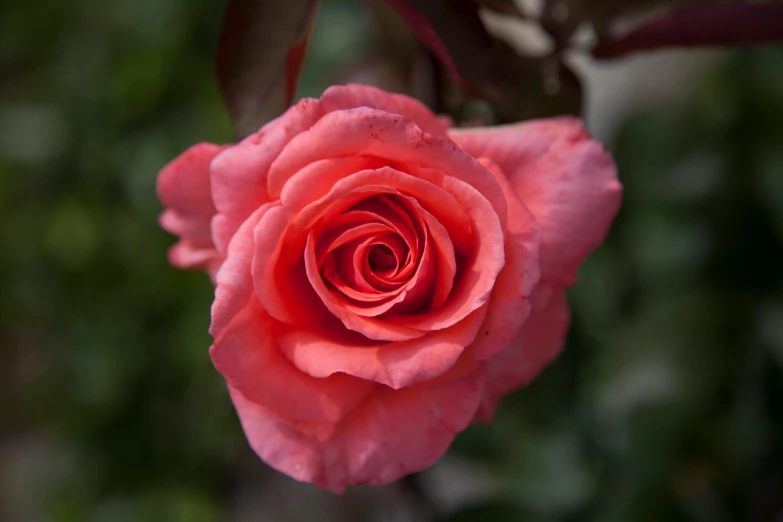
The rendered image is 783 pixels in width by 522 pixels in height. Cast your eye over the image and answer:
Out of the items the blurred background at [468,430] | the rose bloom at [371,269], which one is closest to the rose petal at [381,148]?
the rose bloom at [371,269]

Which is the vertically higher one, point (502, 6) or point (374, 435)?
point (502, 6)

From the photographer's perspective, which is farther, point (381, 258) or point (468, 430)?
point (468, 430)

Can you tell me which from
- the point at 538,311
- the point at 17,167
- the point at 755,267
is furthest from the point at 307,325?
the point at 17,167

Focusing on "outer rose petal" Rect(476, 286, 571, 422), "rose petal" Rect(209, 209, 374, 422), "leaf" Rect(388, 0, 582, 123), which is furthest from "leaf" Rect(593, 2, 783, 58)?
"rose petal" Rect(209, 209, 374, 422)

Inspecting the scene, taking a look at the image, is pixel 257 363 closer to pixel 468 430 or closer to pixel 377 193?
pixel 377 193

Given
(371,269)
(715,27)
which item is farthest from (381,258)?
(715,27)

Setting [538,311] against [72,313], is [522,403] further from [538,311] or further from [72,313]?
[72,313]
